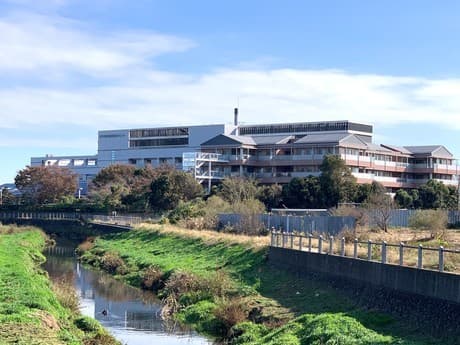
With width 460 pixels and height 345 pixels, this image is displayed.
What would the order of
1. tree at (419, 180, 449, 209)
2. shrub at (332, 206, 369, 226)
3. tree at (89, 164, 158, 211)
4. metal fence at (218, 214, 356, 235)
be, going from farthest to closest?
tree at (89, 164, 158, 211) → tree at (419, 180, 449, 209) → shrub at (332, 206, 369, 226) → metal fence at (218, 214, 356, 235)

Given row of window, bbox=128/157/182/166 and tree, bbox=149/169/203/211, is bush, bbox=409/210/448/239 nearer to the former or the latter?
tree, bbox=149/169/203/211

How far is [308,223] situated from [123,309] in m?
Result: 17.8

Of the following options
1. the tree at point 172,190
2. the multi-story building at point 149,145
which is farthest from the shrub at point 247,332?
the multi-story building at point 149,145

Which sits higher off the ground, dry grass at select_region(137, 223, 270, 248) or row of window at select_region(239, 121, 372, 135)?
row of window at select_region(239, 121, 372, 135)

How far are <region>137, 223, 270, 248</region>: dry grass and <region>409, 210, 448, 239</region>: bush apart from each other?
9.74m

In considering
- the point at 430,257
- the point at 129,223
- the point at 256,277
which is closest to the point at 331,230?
the point at 256,277

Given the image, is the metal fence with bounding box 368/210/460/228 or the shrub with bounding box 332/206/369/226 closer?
the shrub with bounding box 332/206/369/226

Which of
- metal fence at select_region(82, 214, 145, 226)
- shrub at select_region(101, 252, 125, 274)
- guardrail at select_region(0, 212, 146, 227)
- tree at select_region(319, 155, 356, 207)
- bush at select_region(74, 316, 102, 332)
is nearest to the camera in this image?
bush at select_region(74, 316, 102, 332)

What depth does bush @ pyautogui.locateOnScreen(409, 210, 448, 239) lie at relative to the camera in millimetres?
49338

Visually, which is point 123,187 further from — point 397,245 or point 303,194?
point 397,245

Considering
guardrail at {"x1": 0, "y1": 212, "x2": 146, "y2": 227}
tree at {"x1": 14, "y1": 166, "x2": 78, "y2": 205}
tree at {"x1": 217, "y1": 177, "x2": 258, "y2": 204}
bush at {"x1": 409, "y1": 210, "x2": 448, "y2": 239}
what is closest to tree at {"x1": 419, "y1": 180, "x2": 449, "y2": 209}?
tree at {"x1": 217, "y1": 177, "x2": 258, "y2": 204}

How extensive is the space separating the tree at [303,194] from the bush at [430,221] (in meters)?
26.1

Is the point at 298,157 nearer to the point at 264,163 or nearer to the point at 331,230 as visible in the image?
the point at 264,163

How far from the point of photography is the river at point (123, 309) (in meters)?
29.4
